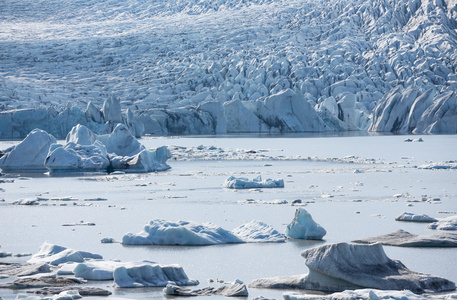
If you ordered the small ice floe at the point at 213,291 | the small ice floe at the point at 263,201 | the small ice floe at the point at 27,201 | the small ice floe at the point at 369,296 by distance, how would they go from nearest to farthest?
the small ice floe at the point at 369,296
the small ice floe at the point at 213,291
the small ice floe at the point at 263,201
the small ice floe at the point at 27,201

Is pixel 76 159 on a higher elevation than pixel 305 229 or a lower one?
lower

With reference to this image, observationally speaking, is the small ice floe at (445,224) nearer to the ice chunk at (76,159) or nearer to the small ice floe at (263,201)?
the small ice floe at (263,201)

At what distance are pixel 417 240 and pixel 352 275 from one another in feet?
6.29

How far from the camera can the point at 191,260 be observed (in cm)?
624

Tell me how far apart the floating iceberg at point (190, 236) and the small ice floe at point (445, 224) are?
1.67 meters

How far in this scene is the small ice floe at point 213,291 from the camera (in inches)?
194

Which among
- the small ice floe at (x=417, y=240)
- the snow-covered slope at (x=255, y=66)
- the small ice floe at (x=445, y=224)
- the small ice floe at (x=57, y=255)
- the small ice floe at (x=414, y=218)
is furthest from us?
the snow-covered slope at (x=255, y=66)

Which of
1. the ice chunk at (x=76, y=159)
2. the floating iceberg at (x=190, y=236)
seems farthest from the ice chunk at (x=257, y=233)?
the ice chunk at (x=76, y=159)

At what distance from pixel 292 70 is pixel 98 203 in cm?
4249

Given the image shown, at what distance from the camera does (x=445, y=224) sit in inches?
301

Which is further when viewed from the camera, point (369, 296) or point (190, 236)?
point (190, 236)

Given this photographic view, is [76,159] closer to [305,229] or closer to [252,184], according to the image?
[252,184]

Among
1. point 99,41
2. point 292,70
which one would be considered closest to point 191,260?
point 292,70

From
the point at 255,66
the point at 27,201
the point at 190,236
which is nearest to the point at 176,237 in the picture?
the point at 190,236
